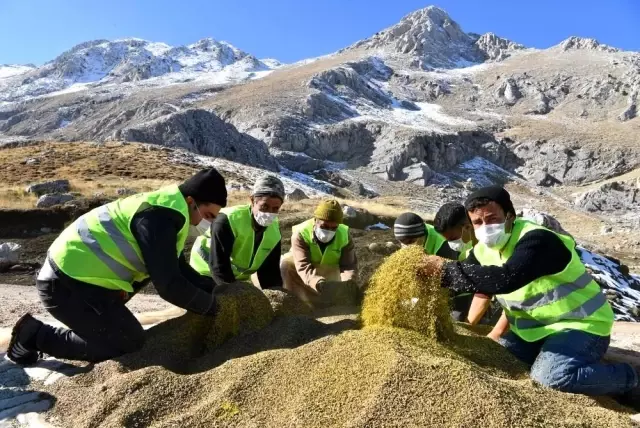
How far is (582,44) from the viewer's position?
279 feet

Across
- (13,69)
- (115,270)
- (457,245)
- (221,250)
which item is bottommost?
(457,245)

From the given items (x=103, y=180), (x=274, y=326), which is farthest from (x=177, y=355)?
(x=103, y=180)

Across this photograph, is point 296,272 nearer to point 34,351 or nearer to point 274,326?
point 274,326

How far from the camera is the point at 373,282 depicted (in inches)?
152

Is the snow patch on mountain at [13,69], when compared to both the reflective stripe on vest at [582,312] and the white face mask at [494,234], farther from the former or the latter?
the reflective stripe on vest at [582,312]

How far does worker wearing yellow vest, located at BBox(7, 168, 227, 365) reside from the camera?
3.32 m

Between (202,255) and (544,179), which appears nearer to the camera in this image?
(202,255)

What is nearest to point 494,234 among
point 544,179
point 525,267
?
point 525,267

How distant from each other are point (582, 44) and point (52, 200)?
3533 inches

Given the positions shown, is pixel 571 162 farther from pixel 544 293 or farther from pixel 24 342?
pixel 24 342

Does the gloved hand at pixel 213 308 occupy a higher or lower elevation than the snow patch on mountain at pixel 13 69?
lower

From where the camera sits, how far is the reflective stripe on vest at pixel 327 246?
5211mm

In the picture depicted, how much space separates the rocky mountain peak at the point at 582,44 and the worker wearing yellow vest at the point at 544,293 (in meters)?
92.7

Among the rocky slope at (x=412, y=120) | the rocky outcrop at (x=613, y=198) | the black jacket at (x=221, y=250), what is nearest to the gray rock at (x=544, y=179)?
the rocky slope at (x=412, y=120)
